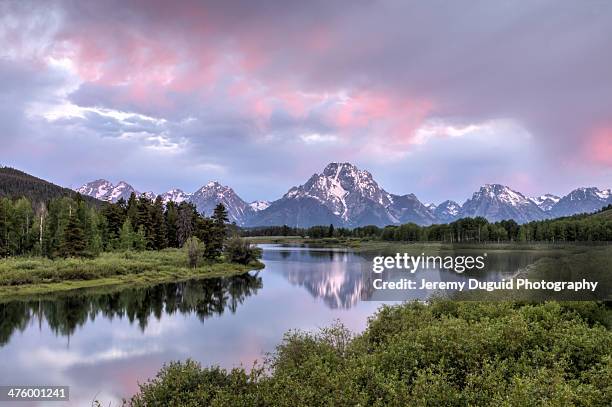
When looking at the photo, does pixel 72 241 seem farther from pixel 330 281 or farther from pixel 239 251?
pixel 330 281

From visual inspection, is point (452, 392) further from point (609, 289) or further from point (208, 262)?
point (208, 262)

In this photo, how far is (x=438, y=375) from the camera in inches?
517

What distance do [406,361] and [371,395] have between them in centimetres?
294

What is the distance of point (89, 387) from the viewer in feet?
88.7

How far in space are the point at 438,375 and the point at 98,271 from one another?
70662mm

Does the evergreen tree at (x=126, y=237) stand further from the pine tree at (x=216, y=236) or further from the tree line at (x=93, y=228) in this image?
the pine tree at (x=216, y=236)

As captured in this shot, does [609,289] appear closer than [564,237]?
Yes

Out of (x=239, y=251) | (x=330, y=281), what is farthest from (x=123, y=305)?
(x=239, y=251)

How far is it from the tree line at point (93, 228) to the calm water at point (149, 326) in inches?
964

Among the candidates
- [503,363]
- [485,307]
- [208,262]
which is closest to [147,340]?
[485,307]

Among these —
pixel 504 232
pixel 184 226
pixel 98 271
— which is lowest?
pixel 98 271

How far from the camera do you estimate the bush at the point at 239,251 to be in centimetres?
10419

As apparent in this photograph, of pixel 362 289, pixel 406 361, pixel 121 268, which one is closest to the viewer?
pixel 406 361

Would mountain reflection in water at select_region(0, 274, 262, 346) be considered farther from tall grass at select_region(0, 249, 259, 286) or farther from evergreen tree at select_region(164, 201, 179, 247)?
evergreen tree at select_region(164, 201, 179, 247)
